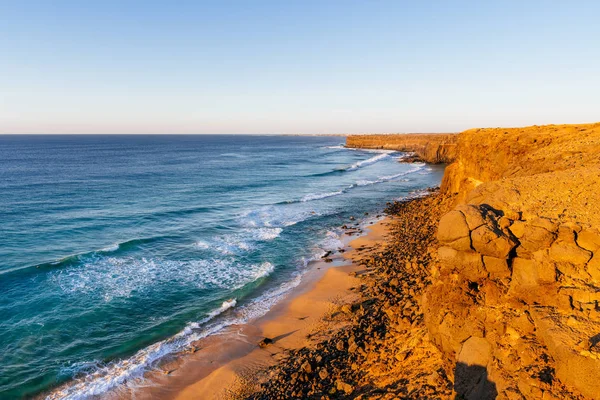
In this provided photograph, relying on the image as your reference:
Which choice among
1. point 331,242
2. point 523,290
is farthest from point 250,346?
point 331,242

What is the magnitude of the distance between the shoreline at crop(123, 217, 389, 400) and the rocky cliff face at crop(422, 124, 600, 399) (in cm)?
756

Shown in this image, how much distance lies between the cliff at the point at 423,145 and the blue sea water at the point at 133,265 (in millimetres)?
38882

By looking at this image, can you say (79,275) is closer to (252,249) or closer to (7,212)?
(252,249)

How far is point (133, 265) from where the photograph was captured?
24844 mm

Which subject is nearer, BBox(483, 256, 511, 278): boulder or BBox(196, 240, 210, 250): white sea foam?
BBox(483, 256, 511, 278): boulder

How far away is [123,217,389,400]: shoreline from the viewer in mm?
13539

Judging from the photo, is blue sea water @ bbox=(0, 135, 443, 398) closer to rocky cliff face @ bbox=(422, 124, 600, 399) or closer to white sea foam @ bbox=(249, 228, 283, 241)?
white sea foam @ bbox=(249, 228, 283, 241)

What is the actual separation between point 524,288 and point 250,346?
1195 cm

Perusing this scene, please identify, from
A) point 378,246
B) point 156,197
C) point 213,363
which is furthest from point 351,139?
point 213,363

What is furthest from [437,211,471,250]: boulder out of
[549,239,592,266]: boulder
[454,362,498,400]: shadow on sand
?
[454,362,498,400]: shadow on sand

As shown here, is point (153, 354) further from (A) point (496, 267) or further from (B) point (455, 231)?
(A) point (496, 267)

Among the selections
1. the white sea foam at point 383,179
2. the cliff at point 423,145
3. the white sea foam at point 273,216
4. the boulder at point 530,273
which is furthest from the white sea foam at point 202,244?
the cliff at point 423,145

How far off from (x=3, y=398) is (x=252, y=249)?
1707 cm

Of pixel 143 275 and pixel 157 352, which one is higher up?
pixel 143 275
